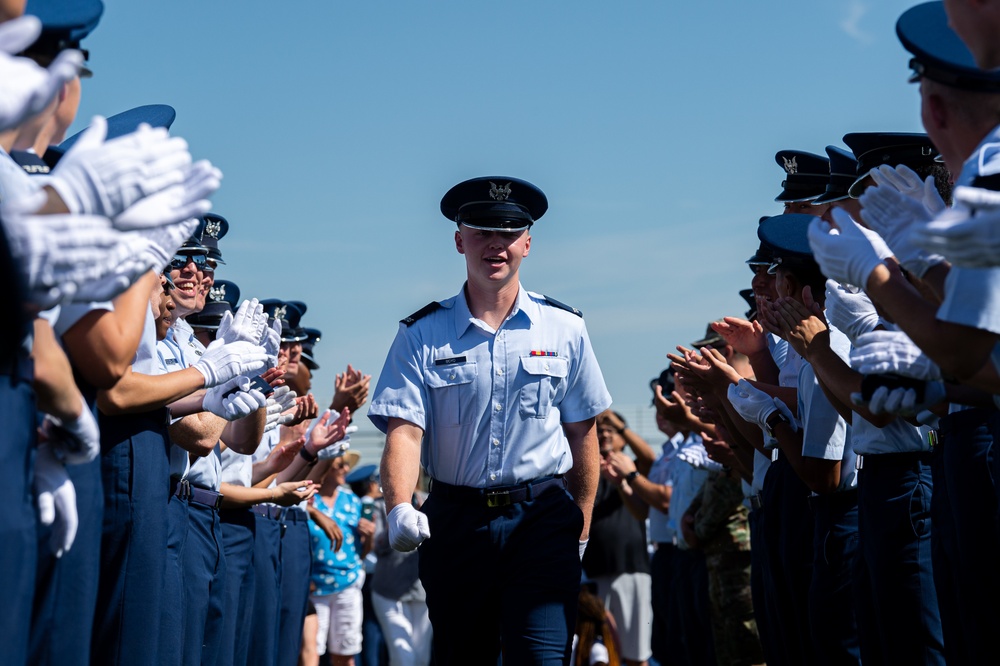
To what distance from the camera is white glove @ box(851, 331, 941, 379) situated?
155 inches

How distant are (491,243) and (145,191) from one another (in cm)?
363

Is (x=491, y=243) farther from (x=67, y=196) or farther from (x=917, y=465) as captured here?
(x=67, y=196)

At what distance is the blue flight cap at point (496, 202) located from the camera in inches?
267

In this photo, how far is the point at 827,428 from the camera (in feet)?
19.6

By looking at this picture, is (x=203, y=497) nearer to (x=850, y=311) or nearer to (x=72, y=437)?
(x=72, y=437)

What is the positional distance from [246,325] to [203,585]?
52.5 inches

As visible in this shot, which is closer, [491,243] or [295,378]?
[491,243]

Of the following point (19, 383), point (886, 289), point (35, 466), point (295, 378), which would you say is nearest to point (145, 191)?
point (19, 383)

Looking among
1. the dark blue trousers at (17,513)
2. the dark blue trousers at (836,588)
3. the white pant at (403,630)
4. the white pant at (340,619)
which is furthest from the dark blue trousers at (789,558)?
the white pant at (403,630)

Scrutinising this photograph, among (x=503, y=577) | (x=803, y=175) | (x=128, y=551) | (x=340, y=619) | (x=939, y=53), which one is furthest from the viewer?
(x=340, y=619)

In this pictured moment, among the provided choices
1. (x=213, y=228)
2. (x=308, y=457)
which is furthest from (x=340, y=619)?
(x=213, y=228)

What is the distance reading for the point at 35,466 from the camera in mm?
3422

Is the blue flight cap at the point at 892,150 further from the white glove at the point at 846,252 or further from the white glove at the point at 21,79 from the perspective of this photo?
the white glove at the point at 21,79

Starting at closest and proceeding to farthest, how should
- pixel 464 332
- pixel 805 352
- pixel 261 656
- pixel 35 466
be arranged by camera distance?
pixel 35 466
pixel 805 352
pixel 464 332
pixel 261 656
